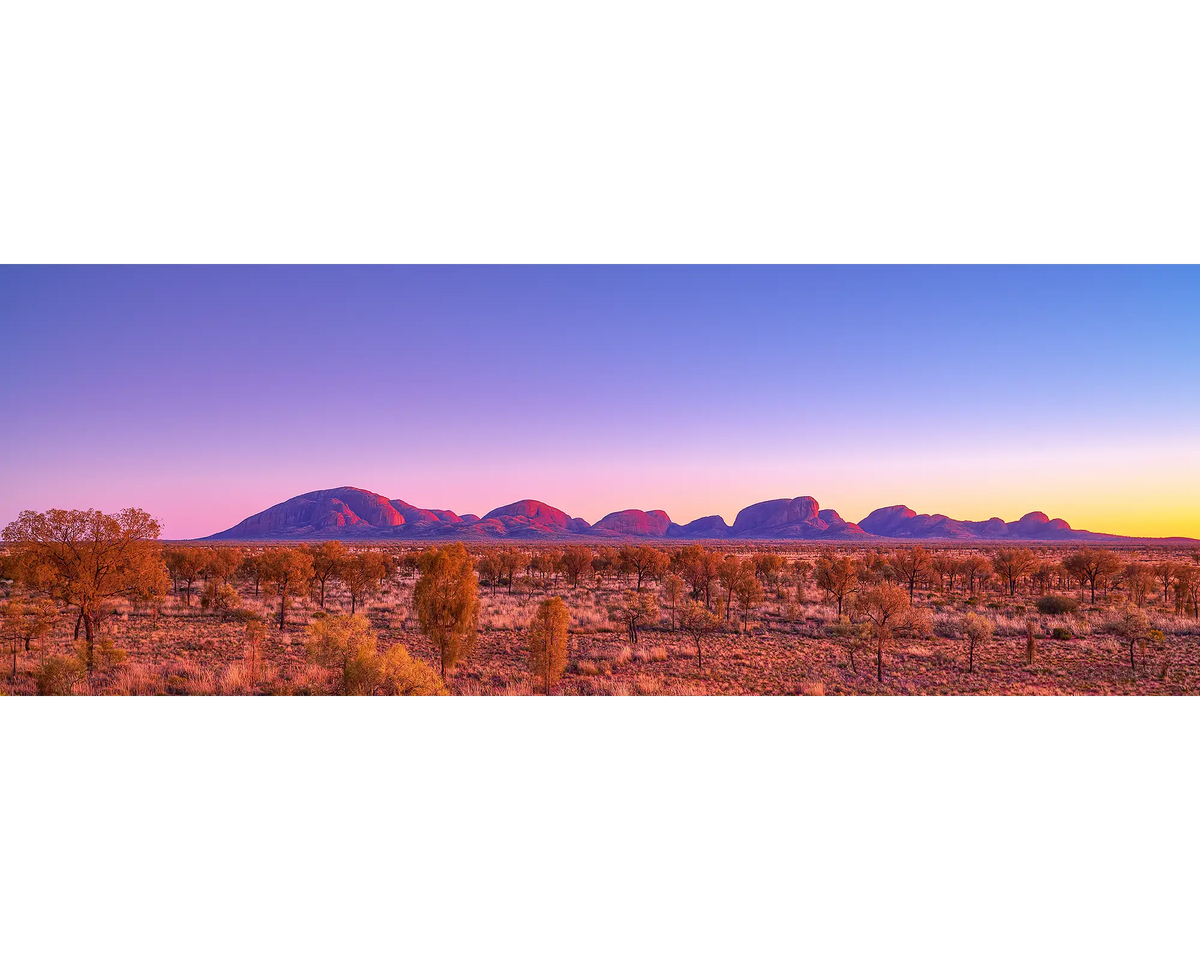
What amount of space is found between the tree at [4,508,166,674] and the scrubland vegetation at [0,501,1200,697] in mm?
37

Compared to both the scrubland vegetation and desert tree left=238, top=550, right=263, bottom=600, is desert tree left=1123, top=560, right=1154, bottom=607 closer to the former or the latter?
the scrubland vegetation

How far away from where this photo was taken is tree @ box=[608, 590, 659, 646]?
21.1m

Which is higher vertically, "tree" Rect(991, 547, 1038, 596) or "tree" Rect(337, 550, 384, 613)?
"tree" Rect(337, 550, 384, 613)

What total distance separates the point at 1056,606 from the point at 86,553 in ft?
114

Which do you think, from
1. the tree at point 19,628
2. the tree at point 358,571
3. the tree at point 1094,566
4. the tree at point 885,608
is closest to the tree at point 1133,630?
the tree at point 885,608

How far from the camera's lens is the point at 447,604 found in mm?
14297

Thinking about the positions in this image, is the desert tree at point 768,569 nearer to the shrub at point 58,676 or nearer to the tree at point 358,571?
the tree at point 358,571

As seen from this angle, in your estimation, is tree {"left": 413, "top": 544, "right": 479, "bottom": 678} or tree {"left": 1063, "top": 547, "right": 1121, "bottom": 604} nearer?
tree {"left": 413, "top": 544, "right": 479, "bottom": 678}

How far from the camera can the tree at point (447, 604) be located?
1416 cm

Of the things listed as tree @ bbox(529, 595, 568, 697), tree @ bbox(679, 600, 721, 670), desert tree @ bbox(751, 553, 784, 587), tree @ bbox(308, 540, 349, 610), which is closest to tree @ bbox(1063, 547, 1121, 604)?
desert tree @ bbox(751, 553, 784, 587)

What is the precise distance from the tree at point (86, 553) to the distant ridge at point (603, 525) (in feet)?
265

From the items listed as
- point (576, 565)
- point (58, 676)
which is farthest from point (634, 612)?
point (58, 676)
